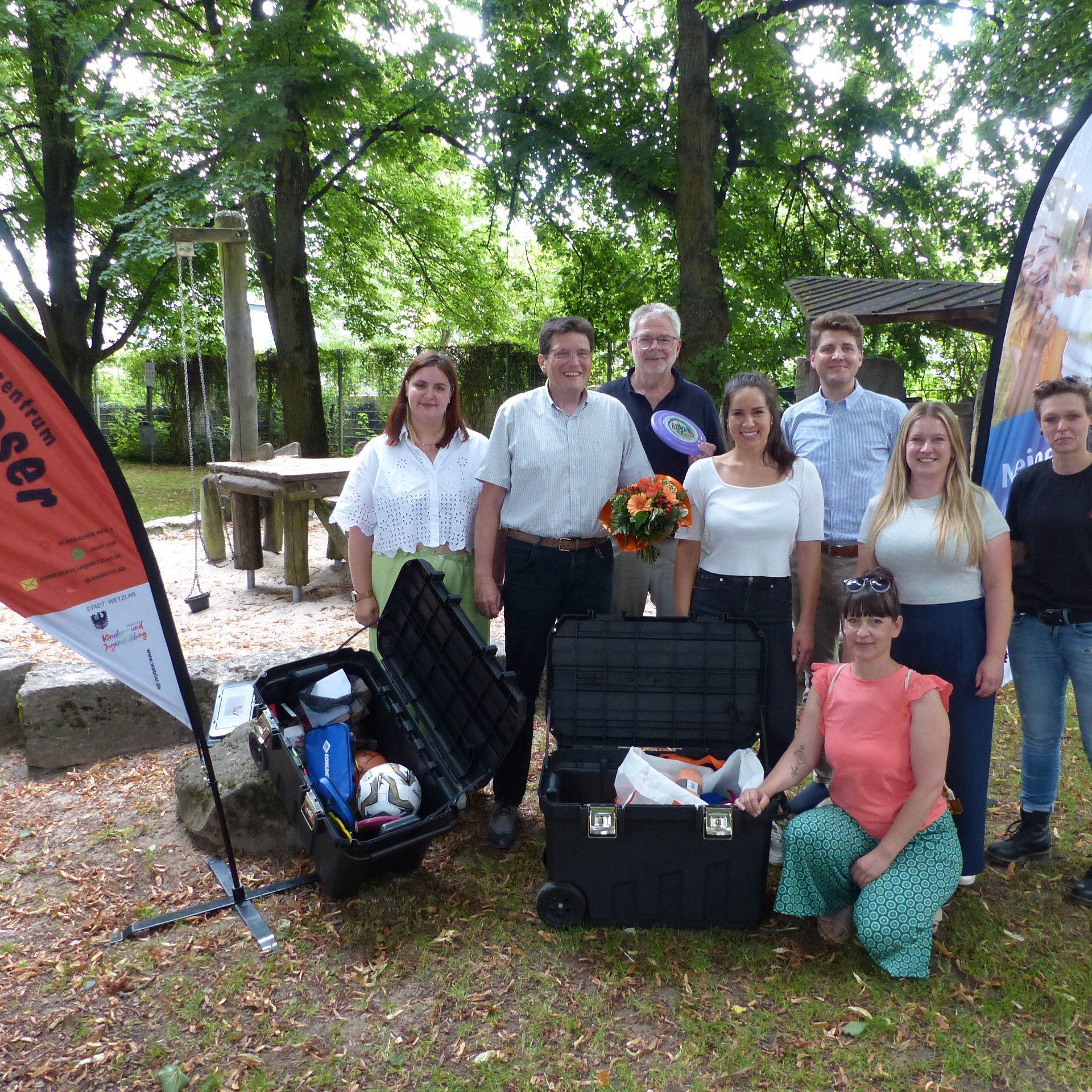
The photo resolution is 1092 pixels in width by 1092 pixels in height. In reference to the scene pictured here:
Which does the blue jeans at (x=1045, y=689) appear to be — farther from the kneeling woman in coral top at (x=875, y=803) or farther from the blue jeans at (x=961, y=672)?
the kneeling woman in coral top at (x=875, y=803)

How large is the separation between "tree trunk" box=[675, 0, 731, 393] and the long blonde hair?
6.96 m

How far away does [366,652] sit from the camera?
12.6ft

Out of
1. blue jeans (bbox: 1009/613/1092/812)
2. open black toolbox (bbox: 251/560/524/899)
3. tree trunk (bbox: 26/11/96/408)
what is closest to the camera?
open black toolbox (bbox: 251/560/524/899)

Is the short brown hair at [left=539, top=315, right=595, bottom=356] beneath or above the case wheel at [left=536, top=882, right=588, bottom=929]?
above

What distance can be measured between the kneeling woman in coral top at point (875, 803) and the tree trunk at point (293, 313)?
1024 cm

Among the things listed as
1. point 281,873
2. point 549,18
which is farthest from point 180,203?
point 281,873

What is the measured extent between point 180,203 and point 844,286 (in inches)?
321

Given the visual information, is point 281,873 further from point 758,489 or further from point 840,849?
point 758,489

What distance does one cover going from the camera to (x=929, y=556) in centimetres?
288

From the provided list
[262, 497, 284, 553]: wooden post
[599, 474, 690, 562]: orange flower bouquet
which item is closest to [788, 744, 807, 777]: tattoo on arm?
[599, 474, 690, 562]: orange flower bouquet

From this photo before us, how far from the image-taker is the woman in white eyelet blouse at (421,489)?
3.45 m

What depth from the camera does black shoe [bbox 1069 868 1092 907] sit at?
305 centimetres

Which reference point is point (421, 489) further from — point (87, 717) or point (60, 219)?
point (60, 219)

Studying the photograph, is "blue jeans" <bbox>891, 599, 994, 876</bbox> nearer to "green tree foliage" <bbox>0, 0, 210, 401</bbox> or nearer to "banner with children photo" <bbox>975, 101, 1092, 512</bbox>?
"banner with children photo" <bbox>975, 101, 1092, 512</bbox>
